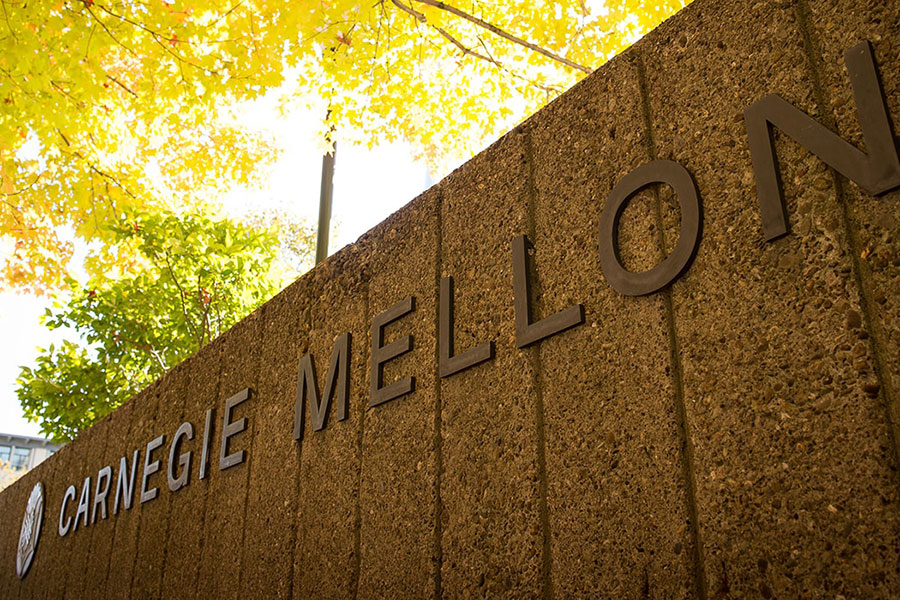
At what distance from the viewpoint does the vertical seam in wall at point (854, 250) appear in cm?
128

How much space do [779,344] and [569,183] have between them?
→ 30.8 inches

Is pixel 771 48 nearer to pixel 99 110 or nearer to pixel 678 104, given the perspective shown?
pixel 678 104

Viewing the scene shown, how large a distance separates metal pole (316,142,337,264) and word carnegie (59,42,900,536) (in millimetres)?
4079

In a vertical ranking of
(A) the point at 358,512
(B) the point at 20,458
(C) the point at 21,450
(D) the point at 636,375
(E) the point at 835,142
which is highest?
(C) the point at 21,450

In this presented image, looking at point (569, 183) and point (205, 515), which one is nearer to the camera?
point (569, 183)

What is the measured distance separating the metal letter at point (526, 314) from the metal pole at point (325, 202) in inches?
203

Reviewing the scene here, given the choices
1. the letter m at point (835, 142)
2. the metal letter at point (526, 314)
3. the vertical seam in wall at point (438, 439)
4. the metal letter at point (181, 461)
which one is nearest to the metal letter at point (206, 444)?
the metal letter at point (181, 461)

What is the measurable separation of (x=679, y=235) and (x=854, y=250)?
39 centimetres

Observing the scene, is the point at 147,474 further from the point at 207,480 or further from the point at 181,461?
the point at 207,480

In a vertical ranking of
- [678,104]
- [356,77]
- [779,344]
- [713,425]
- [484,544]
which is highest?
[356,77]

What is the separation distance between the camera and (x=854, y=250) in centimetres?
139

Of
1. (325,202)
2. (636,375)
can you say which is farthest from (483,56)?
(636,375)

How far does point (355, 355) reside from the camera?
278 centimetres

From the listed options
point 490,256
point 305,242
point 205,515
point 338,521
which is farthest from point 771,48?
point 305,242
